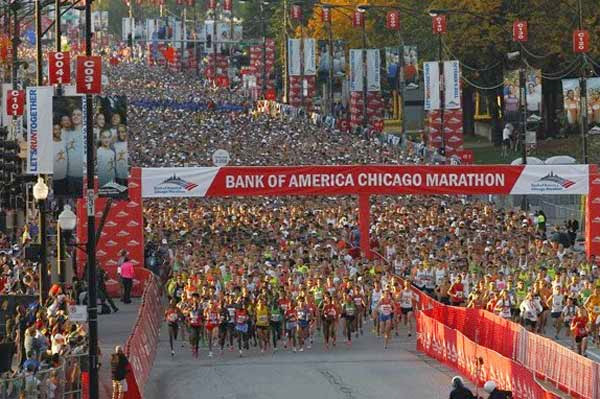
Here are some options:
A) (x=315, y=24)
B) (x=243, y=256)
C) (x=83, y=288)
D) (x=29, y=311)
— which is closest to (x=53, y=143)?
(x=29, y=311)

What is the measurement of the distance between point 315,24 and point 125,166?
83791 millimetres

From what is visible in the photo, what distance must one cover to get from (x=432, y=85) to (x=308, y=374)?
118 ft

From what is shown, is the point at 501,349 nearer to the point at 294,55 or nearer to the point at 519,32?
the point at 519,32

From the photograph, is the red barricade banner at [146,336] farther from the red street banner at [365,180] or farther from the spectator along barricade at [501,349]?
the spectator along barricade at [501,349]

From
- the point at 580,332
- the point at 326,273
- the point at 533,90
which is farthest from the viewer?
the point at 533,90

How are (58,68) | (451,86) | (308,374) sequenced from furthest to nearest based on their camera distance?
1. (451,86)
2. (58,68)
3. (308,374)

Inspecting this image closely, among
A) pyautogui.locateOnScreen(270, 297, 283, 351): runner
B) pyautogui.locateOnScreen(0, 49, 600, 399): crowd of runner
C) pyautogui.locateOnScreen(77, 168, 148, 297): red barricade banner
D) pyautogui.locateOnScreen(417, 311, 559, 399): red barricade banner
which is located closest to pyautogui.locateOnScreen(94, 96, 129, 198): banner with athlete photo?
pyautogui.locateOnScreen(0, 49, 600, 399): crowd of runner

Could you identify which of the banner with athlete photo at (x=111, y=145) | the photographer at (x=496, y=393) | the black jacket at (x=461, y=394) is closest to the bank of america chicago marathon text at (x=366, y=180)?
the banner with athlete photo at (x=111, y=145)

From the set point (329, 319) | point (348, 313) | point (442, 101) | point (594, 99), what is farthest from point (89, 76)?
point (442, 101)

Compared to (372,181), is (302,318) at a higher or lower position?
lower

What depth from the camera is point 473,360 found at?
29047 millimetres

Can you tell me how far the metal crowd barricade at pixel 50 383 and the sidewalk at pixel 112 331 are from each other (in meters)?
Answer: 2.84

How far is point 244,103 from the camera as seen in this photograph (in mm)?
117312

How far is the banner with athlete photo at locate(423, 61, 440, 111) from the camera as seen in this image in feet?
217
